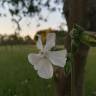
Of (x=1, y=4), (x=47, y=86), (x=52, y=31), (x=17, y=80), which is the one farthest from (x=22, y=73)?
(x=52, y=31)

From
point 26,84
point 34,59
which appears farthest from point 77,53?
point 26,84

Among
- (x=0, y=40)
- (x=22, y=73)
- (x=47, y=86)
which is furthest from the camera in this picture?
(x=0, y=40)

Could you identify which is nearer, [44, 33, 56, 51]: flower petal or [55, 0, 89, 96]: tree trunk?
[44, 33, 56, 51]: flower petal

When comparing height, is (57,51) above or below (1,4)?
above

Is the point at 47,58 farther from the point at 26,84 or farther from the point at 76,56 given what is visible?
the point at 26,84

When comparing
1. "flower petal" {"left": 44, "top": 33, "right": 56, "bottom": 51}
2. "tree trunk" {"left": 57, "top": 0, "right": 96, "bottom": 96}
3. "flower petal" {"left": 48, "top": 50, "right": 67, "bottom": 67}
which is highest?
"flower petal" {"left": 44, "top": 33, "right": 56, "bottom": 51}

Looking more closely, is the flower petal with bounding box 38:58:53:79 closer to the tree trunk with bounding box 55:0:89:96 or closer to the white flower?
the white flower

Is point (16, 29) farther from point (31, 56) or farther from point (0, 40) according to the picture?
point (31, 56)

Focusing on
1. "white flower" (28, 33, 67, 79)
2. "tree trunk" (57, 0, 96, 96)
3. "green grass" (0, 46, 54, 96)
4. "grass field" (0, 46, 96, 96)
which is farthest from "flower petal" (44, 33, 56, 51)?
"green grass" (0, 46, 54, 96)
